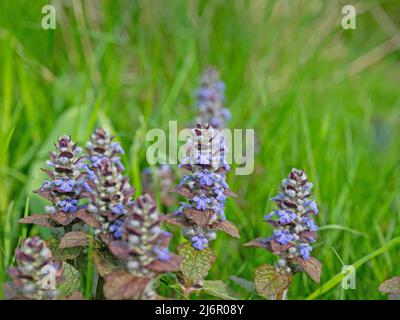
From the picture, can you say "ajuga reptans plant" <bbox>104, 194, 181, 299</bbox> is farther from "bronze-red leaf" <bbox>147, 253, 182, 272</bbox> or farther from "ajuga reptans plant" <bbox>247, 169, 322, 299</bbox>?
"ajuga reptans plant" <bbox>247, 169, 322, 299</bbox>

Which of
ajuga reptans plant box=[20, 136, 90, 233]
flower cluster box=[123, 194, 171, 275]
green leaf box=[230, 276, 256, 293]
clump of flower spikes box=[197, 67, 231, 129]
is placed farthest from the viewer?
clump of flower spikes box=[197, 67, 231, 129]

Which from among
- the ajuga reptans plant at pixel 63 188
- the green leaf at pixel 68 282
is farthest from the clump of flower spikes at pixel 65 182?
the green leaf at pixel 68 282

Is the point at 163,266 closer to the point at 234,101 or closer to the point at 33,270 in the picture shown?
the point at 33,270

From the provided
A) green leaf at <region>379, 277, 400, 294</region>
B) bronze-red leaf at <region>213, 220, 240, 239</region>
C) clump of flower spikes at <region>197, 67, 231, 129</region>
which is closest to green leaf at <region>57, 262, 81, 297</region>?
bronze-red leaf at <region>213, 220, 240, 239</region>

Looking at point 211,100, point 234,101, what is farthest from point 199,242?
point 234,101
